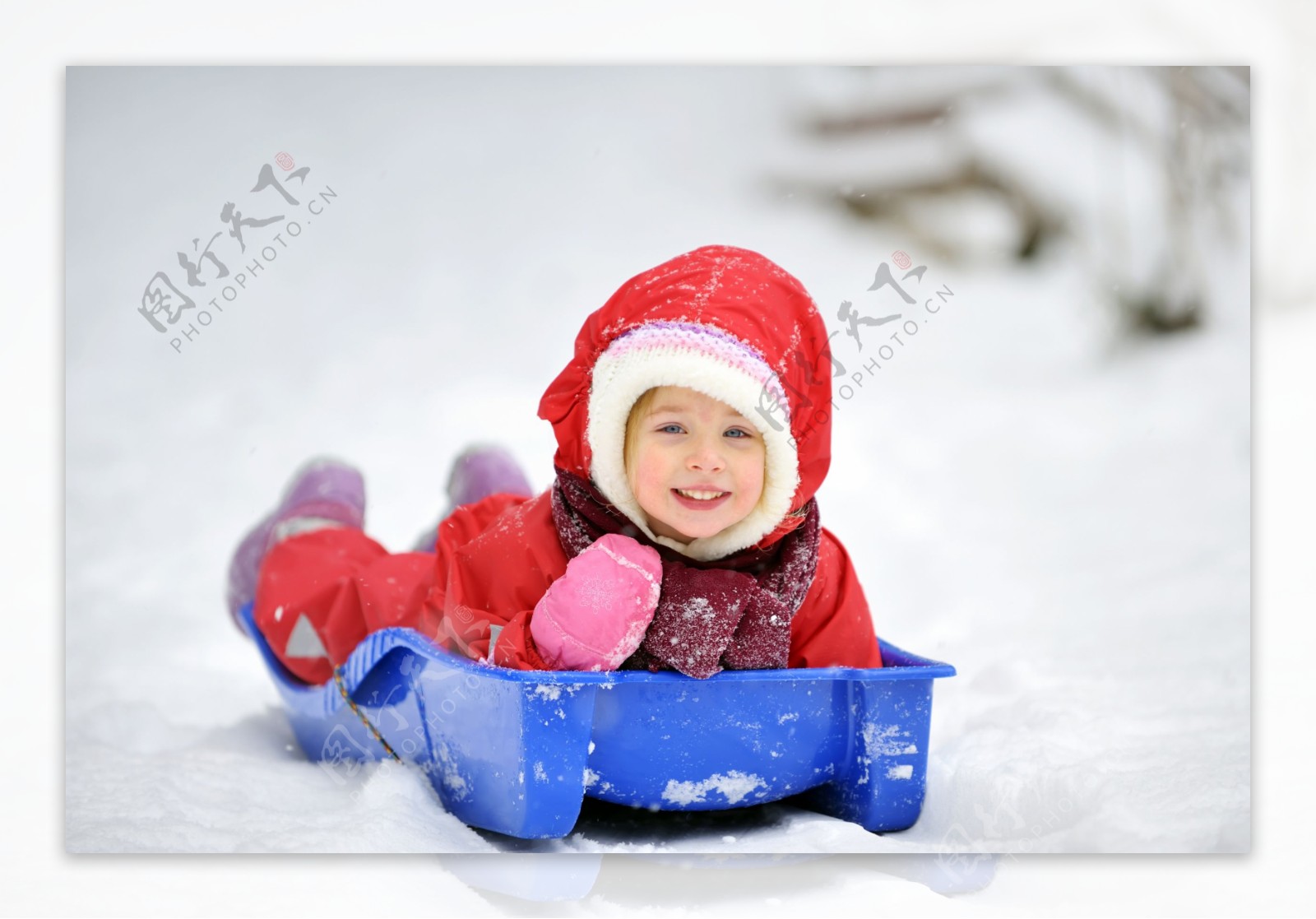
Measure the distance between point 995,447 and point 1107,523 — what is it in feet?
1.00

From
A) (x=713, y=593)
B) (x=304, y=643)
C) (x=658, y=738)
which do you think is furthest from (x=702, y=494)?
(x=304, y=643)

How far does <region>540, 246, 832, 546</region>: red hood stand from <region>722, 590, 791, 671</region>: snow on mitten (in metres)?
0.12

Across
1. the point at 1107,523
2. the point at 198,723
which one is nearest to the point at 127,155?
the point at 198,723

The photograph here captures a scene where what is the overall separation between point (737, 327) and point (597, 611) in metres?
0.32

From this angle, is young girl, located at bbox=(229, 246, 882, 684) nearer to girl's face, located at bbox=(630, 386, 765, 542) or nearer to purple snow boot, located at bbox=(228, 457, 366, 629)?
girl's face, located at bbox=(630, 386, 765, 542)

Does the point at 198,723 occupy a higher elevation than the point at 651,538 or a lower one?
lower

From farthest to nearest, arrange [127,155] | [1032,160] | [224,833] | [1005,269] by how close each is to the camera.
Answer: [1005,269]
[1032,160]
[127,155]
[224,833]

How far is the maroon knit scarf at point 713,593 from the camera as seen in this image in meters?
1.22

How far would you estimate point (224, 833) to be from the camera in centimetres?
137

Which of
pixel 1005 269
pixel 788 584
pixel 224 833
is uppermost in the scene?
pixel 1005 269

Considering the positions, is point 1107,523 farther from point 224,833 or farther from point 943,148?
point 224,833

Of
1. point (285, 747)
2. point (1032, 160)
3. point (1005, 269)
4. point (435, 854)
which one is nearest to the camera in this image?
point (435, 854)

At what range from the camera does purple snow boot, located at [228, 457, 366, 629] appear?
76.2 inches

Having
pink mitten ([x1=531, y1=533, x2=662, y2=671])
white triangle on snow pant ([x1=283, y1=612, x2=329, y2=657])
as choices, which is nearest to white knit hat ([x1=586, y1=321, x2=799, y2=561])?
pink mitten ([x1=531, y1=533, x2=662, y2=671])
